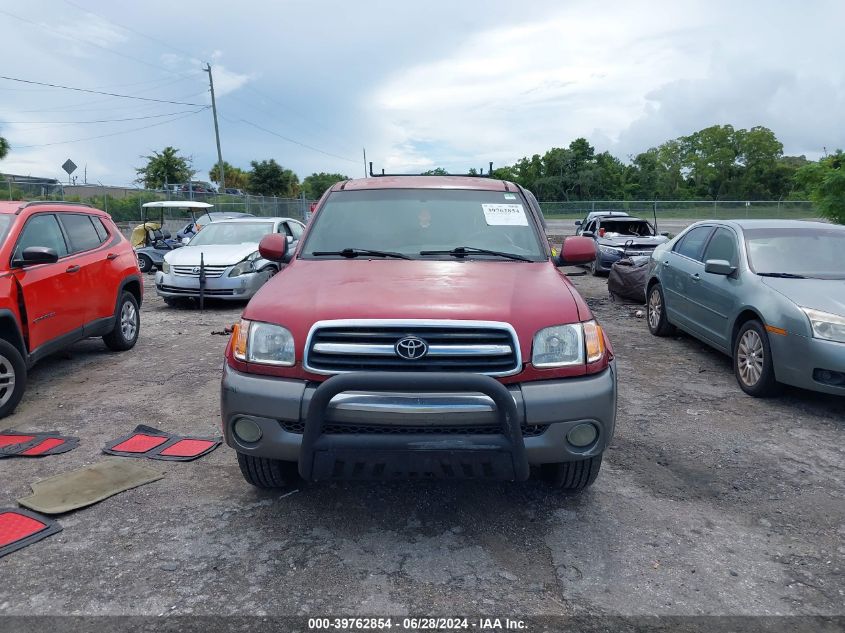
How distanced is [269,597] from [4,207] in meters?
4.93

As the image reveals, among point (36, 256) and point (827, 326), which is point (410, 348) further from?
point (36, 256)

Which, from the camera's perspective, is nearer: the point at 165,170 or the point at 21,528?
the point at 21,528

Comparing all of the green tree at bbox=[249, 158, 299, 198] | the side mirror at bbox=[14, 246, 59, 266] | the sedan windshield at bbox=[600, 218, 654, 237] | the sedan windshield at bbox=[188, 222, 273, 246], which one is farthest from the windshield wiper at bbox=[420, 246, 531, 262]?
the green tree at bbox=[249, 158, 299, 198]

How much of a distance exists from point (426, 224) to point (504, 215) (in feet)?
1.82

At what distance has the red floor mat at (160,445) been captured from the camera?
4.27 m

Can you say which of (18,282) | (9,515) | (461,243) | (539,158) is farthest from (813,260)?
(539,158)

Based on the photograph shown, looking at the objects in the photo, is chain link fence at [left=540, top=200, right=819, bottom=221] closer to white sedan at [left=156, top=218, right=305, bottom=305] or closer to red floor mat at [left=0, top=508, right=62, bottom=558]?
white sedan at [left=156, top=218, right=305, bottom=305]

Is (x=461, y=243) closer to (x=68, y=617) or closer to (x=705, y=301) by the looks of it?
(x=68, y=617)

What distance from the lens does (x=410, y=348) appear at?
2951 millimetres

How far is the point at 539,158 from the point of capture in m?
70.0

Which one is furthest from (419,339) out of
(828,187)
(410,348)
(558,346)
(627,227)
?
(828,187)

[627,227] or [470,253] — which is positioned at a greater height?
[470,253]

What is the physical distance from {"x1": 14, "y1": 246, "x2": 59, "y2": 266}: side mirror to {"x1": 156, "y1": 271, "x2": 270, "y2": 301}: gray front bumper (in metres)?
5.10

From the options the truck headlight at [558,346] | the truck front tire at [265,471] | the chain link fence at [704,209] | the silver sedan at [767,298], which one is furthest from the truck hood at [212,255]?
the chain link fence at [704,209]
